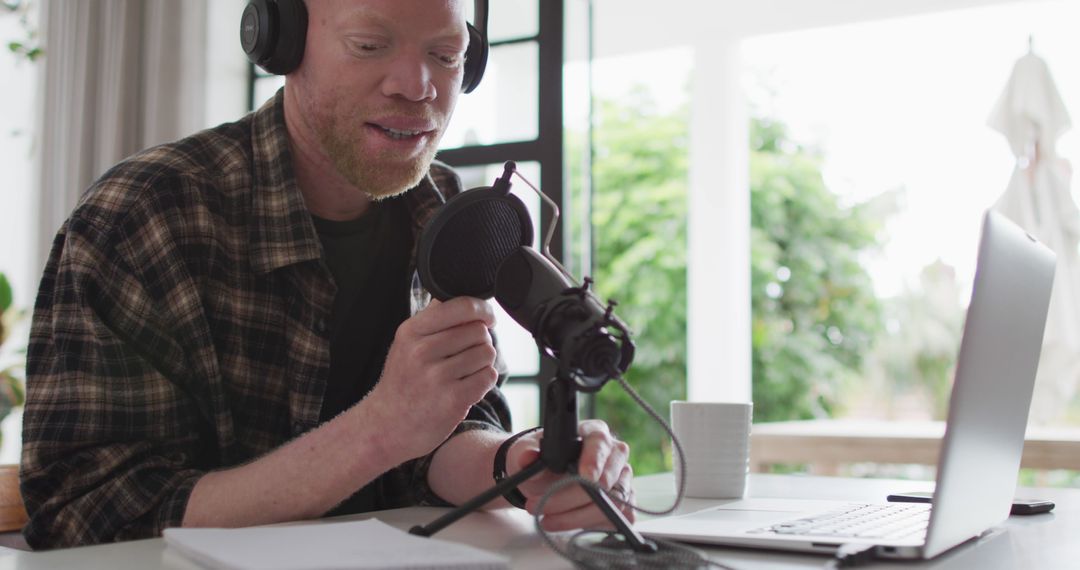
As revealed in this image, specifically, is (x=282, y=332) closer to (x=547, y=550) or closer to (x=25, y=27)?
(x=547, y=550)

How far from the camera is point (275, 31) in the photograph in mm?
1404

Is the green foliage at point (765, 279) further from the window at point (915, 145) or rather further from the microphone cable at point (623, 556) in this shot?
the microphone cable at point (623, 556)

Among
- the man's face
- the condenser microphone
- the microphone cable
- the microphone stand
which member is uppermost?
the man's face

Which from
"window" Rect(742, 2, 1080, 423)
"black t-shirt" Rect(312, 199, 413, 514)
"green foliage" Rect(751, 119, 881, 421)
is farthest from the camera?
"green foliage" Rect(751, 119, 881, 421)

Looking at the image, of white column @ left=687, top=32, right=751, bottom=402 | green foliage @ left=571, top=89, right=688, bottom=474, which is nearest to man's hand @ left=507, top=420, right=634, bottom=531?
white column @ left=687, top=32, right=751, bottom=402

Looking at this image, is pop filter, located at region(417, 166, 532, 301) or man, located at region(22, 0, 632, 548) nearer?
pop filter, located at region(417, 166, 532, 301)

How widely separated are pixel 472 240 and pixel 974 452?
0.47 meters

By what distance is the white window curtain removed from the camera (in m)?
3.55

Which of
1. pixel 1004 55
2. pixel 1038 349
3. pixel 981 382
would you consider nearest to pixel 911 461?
pixel 1038 349

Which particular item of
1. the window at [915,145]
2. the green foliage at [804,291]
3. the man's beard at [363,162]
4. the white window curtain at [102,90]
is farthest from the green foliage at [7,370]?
the green foliage at [804,291]

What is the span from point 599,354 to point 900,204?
6.97 metres

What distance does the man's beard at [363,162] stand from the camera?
1.39 metres

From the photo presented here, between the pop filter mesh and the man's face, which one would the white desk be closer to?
the pop filter mesh

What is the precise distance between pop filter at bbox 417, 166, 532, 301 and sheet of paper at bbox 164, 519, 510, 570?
22 cm
